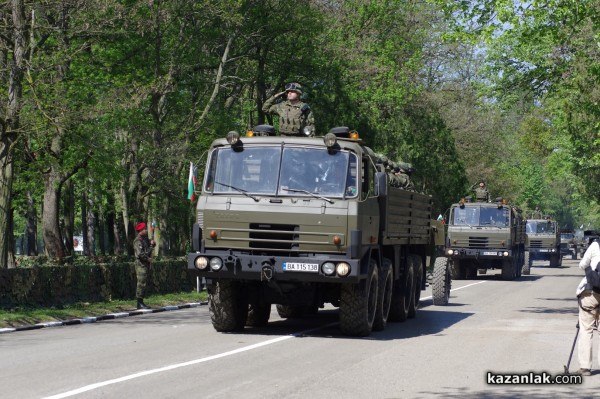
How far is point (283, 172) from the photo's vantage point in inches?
680

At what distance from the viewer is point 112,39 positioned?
3055cm

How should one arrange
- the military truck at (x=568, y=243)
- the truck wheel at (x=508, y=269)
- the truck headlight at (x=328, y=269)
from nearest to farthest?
the truck headlight at (x=328, y=269) < the truck wheel at (x=508, y=269) < the military truck at (x=568, y=243)

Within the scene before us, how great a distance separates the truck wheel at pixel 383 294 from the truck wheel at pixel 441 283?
23.3 feet

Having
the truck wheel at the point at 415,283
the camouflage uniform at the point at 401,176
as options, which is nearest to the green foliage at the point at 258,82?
the camouflage uniform at the point at 401,176

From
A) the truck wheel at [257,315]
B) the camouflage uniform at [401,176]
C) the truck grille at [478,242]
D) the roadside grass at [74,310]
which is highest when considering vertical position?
the camouflage uniform at [401,176]

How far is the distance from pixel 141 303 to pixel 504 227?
20.1 metres

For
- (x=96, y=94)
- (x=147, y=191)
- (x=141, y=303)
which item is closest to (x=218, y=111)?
(x=147, y=191)

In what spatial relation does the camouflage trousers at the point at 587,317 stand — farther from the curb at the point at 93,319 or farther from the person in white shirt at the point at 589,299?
the curb at the point at 93,319

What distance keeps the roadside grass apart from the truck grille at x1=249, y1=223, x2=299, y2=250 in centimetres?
571

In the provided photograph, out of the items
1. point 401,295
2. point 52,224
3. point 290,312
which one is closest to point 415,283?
point 401,295

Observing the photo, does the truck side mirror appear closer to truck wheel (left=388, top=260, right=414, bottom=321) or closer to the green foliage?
truck wheel (left=388, top=260, right=414, bottom=321)

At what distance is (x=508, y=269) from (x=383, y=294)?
1033 inches

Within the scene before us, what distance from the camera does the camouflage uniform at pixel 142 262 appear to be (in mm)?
25297

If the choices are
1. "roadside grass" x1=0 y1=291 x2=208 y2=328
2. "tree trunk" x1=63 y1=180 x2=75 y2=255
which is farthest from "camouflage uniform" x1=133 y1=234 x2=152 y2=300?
"tree trunk" x1=63 y1=180 x2=75 y2=255
